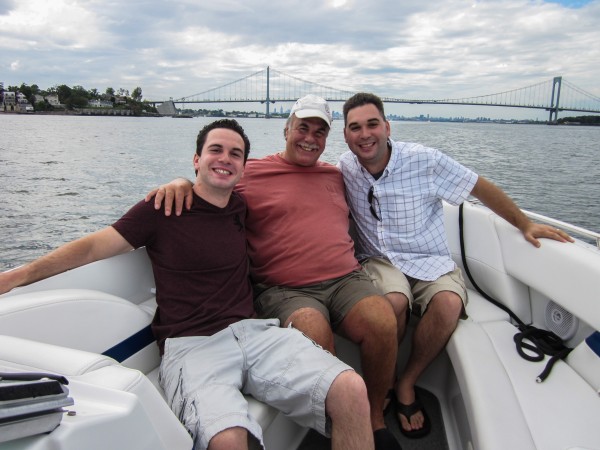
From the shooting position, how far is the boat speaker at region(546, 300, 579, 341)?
1.80 meters

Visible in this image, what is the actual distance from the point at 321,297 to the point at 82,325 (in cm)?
84

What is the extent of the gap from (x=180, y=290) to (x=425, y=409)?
Answer: 1113 mm

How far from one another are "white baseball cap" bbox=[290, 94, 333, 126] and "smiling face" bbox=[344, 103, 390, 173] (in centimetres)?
12

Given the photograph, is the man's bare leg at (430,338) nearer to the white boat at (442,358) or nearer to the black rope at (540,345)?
the white boat at (442,358)

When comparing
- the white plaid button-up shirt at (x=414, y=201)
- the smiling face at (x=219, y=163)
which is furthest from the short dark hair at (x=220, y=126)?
the white plaid button-up shirt at (x=414, y=201)

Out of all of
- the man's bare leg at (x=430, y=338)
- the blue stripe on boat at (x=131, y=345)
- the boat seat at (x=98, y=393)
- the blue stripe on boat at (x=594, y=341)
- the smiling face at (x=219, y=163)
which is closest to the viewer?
the boat seat at (x=98, y=393)

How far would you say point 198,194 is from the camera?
5.57ft

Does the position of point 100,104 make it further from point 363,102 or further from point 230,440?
point 230,440

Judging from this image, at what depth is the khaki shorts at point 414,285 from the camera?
1.88 meters

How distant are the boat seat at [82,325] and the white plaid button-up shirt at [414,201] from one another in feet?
3.23

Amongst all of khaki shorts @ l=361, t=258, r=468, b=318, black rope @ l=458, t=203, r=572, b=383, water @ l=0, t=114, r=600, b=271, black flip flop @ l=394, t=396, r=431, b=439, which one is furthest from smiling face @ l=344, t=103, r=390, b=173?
water @ l=0, t=114, r=600, b=271

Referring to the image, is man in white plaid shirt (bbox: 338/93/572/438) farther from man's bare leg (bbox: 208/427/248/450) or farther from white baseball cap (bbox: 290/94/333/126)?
man's bare leg (bbox: 208/427/248/450)

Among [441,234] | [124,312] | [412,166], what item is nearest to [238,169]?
[124,312]

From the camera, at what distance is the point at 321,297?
1.77m
